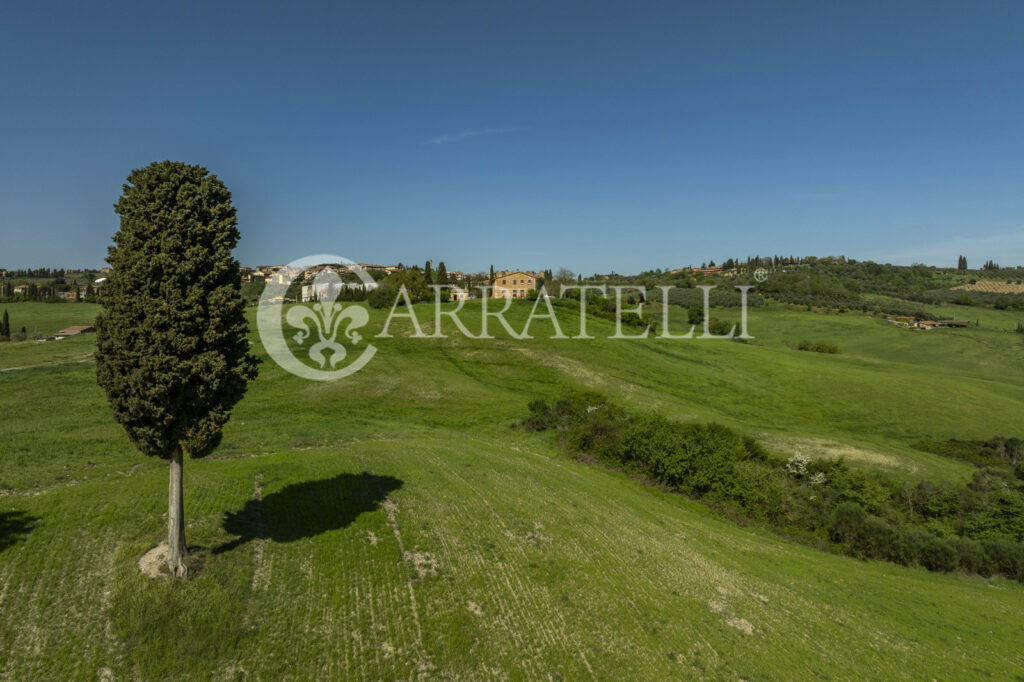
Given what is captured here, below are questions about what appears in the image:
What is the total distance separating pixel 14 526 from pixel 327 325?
69186 mm

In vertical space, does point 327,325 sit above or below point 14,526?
above

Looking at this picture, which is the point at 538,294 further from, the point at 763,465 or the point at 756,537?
the point at 756,537

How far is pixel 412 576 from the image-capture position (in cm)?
1692

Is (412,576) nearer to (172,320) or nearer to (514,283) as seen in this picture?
(172,320)

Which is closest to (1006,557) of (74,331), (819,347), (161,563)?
(161,563)

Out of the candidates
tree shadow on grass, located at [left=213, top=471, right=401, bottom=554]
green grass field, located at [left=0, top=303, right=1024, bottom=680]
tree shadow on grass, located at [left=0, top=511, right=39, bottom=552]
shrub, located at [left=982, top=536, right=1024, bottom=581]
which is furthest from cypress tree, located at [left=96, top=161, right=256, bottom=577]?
shrub, located at [left=982, top=536, right=1024, bottom=581]

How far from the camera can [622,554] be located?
68.7 feet

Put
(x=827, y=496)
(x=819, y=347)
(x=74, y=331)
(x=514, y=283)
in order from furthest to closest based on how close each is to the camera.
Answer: (x=514, y=283) < (x=819, y=347) < (x=74, y=331) < (x=827, y=496)

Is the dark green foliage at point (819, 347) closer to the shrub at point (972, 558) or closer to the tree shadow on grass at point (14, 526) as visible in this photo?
the shrub at point (972, 558)

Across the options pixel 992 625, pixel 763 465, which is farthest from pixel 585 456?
pixel 992 625

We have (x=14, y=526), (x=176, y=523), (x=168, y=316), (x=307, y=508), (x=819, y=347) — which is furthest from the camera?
(x=819, y=347)

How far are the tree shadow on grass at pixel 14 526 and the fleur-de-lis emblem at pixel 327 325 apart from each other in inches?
1652

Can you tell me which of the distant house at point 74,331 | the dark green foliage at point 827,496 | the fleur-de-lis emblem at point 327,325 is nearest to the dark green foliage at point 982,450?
the dark green foliage at point 827,496

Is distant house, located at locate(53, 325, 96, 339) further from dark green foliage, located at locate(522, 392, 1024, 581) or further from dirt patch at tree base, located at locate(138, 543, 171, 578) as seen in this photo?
dirt patch at tree base, located at locate(138, 543, 171, 578)
